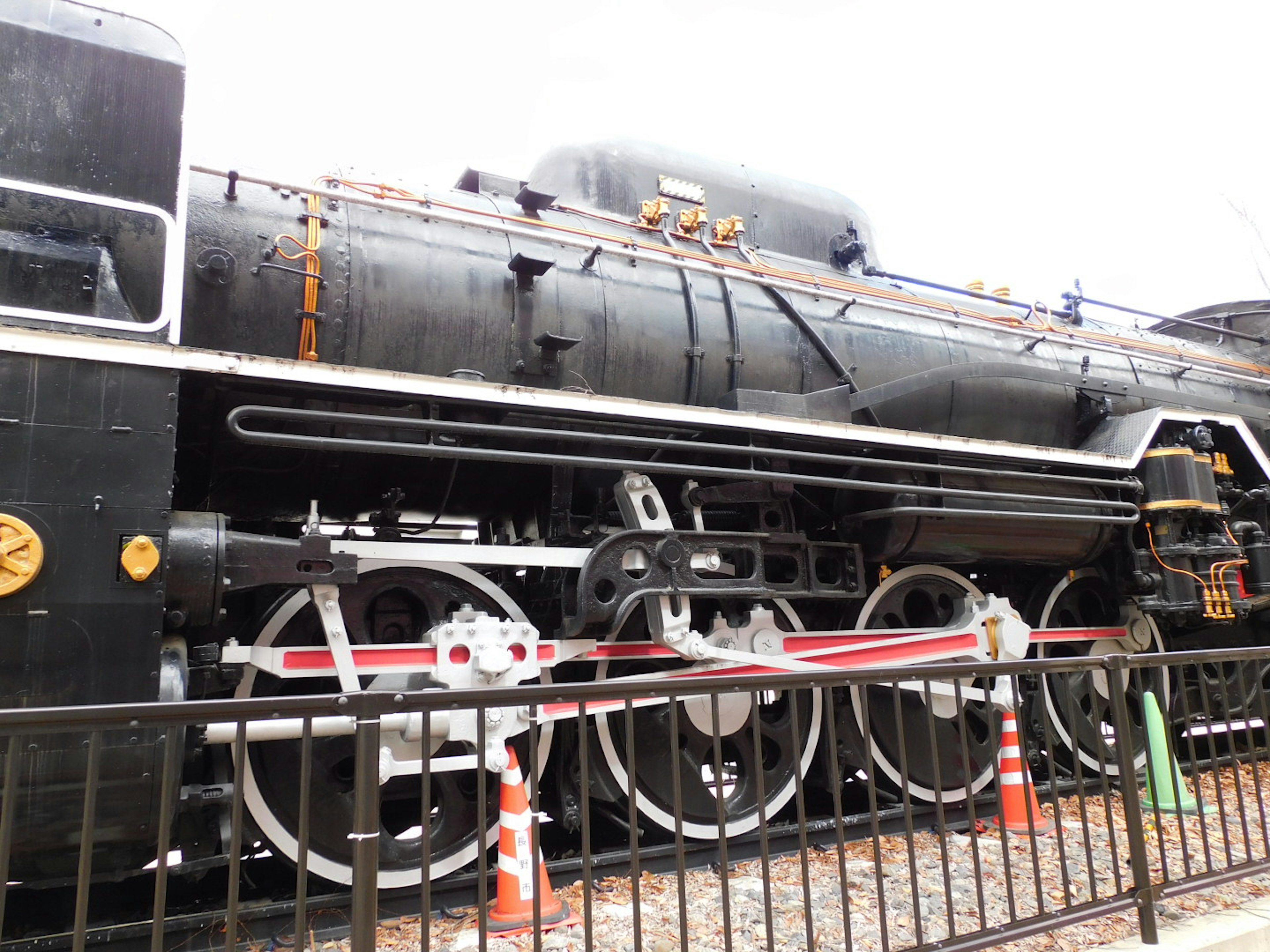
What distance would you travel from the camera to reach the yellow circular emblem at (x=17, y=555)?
229 cm

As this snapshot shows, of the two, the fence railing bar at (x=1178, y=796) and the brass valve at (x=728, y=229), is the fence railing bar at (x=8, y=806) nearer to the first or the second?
the fence railing bar at (x=1178, y=796)

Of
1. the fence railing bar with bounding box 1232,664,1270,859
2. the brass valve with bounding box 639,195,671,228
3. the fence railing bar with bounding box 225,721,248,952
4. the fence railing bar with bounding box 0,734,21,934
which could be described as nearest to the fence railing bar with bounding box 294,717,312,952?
the fence railing bar with bounding box 225,721,248,952

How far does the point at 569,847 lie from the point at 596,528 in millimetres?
1465

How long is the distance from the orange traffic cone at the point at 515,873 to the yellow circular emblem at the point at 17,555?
5.38 feet

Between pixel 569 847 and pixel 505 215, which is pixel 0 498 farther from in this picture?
pixel 569 847

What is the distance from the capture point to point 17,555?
2.32 meters

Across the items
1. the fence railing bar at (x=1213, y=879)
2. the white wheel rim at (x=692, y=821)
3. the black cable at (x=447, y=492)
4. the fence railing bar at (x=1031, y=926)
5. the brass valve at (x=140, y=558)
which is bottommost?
the fence railing bar at (x=1213, y=879)

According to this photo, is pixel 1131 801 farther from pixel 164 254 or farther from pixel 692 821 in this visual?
pixel 164 254

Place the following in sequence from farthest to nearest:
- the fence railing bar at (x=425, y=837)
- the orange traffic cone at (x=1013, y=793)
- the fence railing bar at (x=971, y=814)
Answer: the orange traffic cone at (x=1013, y=793) < the fence railing bar at (x=971, y=814) < the fence railing bar at (x=425, y=837)

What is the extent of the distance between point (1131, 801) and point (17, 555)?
143 inches

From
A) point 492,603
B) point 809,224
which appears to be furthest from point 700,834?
point 809,224

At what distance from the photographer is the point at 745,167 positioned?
19.3ft

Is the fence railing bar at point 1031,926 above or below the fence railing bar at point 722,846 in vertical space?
below

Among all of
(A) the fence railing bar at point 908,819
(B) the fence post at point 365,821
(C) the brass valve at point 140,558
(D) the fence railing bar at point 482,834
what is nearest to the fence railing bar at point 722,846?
(D) the fence railing bar at point 482,834
